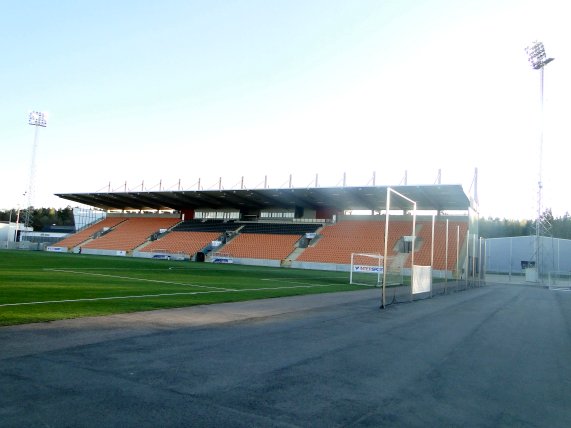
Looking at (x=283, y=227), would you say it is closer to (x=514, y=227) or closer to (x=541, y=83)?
(x=541, y=83)

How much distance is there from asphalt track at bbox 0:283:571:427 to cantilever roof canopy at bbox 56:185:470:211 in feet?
112

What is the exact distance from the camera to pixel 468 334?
33.9 feet

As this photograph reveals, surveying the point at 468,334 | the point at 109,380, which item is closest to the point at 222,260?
the point at 468,334

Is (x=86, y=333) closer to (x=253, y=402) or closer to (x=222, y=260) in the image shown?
(x=253, y=402)

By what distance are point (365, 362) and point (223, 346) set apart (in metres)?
2.31

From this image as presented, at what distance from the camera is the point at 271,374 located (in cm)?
586

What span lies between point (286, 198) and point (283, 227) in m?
5.01

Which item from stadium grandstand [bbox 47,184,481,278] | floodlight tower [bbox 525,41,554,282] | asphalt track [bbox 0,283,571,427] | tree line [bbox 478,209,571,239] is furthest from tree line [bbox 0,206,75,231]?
asphalt track [bbox 0,283,571,427]

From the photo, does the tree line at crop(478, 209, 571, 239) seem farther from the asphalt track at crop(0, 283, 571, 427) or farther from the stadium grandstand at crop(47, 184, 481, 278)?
the asphalt track at crop(0, 283, 571, 427)

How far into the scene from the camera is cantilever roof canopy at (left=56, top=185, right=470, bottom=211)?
1758 inches

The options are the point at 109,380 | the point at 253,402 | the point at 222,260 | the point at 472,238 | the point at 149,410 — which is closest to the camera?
the point at 149,410

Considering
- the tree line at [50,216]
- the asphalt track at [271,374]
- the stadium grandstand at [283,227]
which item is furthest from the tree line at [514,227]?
the tree line at [50,216]

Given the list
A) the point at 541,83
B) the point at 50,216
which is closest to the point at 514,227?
the point at 541,83

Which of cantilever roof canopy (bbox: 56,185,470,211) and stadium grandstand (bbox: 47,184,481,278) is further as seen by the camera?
stadium grandstand (bbox: 47,184,481,278)
